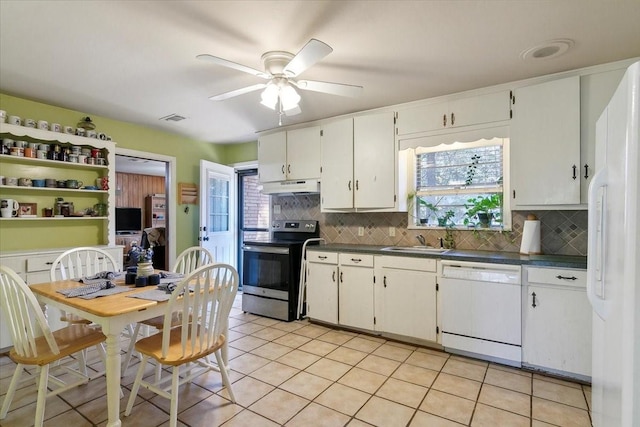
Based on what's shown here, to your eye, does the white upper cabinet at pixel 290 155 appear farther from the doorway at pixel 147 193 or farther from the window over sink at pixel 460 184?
the doorway at pixel 147 193

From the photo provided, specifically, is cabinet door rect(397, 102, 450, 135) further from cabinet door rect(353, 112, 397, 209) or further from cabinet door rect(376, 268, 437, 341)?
cabinet door rect(376, 268, 437, 341)

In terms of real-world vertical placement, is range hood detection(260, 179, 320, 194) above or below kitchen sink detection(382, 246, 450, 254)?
above

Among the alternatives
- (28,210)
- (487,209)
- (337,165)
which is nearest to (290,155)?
(337,165)

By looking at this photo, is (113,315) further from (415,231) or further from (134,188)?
(134,188)

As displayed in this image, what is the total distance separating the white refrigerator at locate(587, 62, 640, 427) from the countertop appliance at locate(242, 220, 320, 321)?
110 inches

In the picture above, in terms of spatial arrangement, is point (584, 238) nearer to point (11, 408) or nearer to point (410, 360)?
point (410, 360)

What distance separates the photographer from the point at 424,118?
326 cm

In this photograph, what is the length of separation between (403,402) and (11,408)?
2.52 metres

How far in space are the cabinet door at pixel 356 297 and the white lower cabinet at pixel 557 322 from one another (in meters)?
1.34

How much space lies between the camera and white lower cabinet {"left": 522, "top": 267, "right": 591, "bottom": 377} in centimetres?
232

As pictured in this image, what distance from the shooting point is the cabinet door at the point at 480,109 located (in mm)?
2879

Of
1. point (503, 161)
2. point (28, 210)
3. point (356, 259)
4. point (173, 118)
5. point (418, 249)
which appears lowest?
point (356, 259)

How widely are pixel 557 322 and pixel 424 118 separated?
2.09 m

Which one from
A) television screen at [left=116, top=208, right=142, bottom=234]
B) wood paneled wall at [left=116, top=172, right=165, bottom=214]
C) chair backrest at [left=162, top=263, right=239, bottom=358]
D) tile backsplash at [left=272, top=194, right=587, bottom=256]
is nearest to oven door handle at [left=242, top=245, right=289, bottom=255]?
tile backsplash at [left=272, top=194, right=587, bottom=256]
